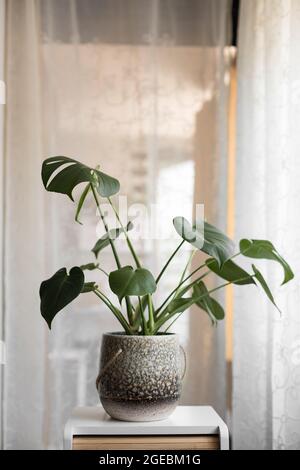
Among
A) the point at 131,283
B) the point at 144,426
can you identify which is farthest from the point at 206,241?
the point at 144,426

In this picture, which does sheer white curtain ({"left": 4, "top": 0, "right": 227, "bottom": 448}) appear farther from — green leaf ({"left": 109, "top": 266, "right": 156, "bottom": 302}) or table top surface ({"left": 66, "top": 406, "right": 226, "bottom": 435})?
green leaf ({"left": 109, "top": 266, "right": 156, "bottom": 302})

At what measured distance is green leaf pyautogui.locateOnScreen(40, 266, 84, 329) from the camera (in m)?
1.75

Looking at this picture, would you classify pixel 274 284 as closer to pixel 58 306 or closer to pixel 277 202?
pixel 277 202

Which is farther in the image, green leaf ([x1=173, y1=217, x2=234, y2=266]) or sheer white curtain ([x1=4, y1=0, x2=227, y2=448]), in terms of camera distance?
sheer white curtain ([x1=4, y1=0, x2=227, y2=448])

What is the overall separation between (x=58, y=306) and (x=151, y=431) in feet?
1.39

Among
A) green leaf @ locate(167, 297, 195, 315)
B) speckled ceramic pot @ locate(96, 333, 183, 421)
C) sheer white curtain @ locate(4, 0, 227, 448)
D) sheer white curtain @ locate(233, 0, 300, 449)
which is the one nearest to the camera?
speckled ceramic pot @ locate(96, 333, 183, 421)

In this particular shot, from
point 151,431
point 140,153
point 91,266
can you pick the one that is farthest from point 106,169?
point 151,431

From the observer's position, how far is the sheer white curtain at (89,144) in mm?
2584

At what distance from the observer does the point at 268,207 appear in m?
2.35

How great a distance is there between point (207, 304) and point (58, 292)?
512 millimetres

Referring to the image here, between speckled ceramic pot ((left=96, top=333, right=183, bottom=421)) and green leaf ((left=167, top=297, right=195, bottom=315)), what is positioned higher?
green leaf ((left=167, top=297, right=195, bottom=315))

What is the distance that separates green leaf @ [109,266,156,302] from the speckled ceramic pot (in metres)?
0.20

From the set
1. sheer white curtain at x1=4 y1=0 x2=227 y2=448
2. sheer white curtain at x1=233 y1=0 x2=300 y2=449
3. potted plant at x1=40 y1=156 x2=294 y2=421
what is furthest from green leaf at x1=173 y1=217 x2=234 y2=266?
sheer white curtain at x1=4 y1=0 x2=227 y2=448

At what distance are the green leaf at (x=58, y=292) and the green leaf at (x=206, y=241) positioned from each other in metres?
0.31
